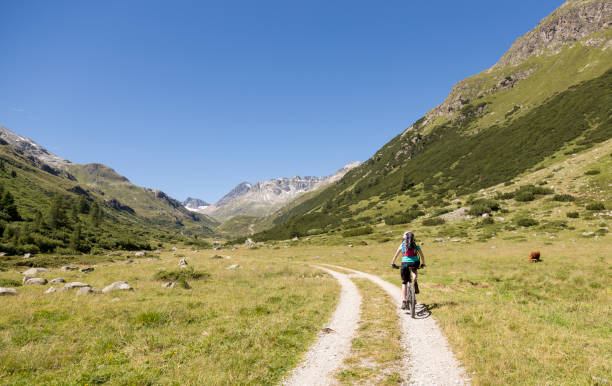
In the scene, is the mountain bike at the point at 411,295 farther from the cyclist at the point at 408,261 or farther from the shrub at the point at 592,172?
the shrub at the point at 592,172

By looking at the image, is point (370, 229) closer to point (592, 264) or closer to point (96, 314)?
point (592, 264)

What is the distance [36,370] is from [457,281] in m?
24.8

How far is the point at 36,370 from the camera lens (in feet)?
27.5

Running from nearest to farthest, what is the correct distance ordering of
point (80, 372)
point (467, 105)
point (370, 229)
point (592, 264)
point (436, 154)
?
point (80, 372) < point (592, 264) < point (370, 229) < point (436, 154) < point (467, 105)

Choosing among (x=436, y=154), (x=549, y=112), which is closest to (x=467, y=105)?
(x=436, y=154)

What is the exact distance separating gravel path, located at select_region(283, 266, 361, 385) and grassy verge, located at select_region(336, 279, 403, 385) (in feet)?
1.00

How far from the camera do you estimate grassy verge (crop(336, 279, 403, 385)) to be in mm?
7273

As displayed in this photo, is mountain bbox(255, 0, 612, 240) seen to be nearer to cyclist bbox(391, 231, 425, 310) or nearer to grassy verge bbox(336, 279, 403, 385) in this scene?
cyclist bbox(391, 231, 425, 310)

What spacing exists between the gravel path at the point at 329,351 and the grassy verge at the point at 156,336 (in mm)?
501

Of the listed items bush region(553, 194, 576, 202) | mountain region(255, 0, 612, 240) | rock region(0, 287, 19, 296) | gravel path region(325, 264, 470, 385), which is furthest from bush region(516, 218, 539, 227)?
rock region(0, 287, 19, 296)

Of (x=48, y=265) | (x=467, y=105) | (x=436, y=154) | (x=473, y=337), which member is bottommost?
(x=48, y=265)

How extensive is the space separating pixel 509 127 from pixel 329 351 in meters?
142

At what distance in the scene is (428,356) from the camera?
27.6 ft

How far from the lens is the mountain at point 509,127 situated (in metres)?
85.2
